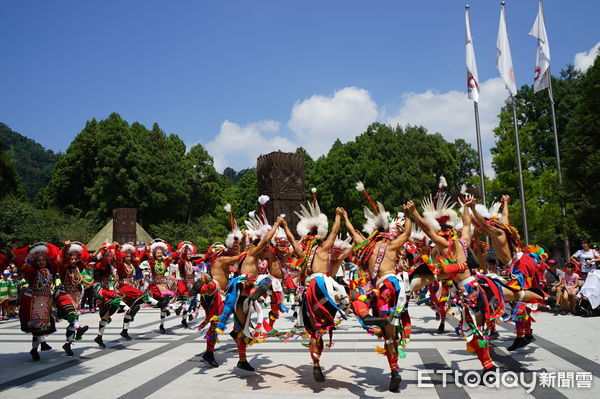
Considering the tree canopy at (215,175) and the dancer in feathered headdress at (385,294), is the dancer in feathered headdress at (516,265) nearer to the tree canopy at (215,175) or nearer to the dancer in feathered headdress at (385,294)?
the dancer in feathered headdress at (385,294)

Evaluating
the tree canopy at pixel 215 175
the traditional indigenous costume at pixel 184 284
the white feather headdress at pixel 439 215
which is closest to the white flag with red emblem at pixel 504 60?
the tree canopy at pixel 215 175

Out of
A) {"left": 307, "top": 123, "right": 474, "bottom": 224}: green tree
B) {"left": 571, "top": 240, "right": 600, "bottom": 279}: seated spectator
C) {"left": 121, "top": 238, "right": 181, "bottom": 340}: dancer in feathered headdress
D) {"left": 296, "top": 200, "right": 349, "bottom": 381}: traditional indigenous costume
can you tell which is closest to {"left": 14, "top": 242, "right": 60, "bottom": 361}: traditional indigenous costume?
{"left": 121, "top": 238, "right": 181, "bottom": 340}: dancer in feathered headdress

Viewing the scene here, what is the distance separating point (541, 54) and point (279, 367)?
19.1 metres

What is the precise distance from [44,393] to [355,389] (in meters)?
3.92

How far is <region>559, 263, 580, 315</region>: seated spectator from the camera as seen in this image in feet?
38.3

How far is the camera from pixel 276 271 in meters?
10.8

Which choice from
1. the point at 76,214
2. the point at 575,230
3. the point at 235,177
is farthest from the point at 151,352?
the point at 235,177

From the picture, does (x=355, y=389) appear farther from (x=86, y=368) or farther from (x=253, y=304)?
(x=86, y=368)

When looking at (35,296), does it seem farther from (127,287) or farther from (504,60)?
(504,60)

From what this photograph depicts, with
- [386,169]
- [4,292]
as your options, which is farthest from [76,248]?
[386,169]

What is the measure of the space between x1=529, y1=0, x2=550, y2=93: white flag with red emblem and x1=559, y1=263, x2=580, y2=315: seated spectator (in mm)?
10864

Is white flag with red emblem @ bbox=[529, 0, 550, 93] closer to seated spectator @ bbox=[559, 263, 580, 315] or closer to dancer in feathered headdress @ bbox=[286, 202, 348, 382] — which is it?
seated spectator @ bbox=[559, 263, 580, 315]

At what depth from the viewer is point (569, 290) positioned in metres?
11.7

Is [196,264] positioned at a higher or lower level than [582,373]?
higher
